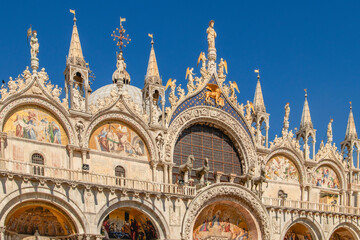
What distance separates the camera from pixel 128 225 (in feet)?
104

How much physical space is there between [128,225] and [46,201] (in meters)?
5.51

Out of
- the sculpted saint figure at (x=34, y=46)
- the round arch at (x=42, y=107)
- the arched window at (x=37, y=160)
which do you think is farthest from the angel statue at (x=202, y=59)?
the arched window at (x=37, y=160)

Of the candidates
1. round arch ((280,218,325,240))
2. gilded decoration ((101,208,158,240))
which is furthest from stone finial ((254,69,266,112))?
gilded decoration ((101,208,158,240))

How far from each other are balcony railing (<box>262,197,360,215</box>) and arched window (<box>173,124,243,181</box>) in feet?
9.63

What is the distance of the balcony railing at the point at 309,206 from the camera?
36.9 meters

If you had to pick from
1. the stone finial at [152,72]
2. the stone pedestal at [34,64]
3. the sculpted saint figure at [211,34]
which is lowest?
the stone pedestal at [34,64]

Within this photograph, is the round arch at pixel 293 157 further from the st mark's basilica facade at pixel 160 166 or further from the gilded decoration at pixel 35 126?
the gilded decoration at pixel 35 126

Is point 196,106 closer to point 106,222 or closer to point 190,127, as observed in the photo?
point 190,127

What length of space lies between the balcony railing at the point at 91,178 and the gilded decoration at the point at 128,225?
4.90 ft

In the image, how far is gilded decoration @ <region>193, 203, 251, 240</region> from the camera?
34.3m

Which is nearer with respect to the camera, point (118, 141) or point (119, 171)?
point (119, 171)

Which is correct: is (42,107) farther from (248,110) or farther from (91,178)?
(248,110)

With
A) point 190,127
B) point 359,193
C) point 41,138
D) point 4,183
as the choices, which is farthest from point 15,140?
point 359,193

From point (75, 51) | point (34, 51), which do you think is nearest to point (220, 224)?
point (75, 51)
